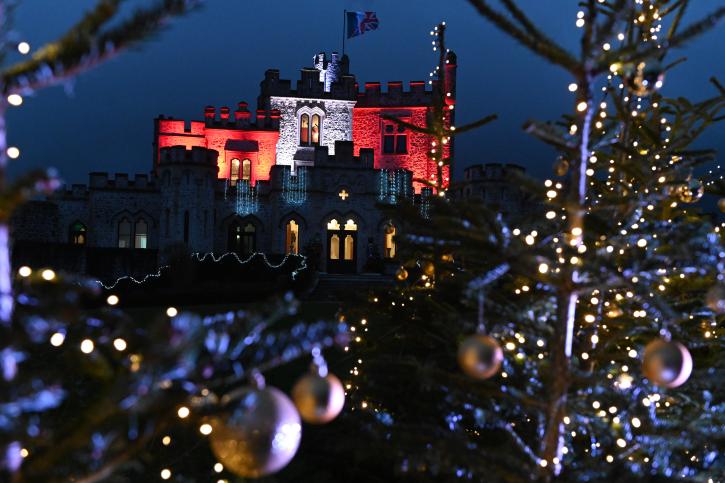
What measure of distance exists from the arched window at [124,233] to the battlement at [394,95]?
516 inches

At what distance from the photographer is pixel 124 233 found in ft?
103

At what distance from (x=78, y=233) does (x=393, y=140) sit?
16.3m

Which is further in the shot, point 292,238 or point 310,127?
point 310,127

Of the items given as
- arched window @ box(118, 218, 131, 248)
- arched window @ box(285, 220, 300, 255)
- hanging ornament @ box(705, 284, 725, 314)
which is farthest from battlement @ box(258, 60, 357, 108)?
hanging ornament @ box(705, 284, 725, 314)

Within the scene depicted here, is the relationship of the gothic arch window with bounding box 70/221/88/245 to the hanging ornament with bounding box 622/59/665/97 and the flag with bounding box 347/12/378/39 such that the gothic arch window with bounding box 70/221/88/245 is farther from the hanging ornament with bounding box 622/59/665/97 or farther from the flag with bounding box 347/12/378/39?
the hanging ornament with bounding box 622/59/665/97

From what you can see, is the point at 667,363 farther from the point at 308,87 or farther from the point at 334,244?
the point at 308,87

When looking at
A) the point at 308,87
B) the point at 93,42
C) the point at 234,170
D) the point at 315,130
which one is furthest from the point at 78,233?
the point at 93,42

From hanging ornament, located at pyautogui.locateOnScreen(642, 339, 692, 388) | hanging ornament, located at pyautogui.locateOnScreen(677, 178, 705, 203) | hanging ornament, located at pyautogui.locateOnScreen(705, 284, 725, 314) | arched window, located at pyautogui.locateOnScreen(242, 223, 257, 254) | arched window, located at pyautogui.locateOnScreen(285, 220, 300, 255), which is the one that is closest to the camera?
hanging ornament, located at pyautogui.locateOnScreen(642, 339, 692, 388)

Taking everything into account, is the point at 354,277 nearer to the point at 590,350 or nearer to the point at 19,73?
the point at 590,350

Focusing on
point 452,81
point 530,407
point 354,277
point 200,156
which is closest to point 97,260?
point 200,156

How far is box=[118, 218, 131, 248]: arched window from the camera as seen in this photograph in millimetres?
31281

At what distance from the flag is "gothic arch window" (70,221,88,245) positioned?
15656mm

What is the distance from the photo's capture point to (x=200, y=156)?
99.6 ft

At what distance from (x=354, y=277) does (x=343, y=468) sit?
905 inches
